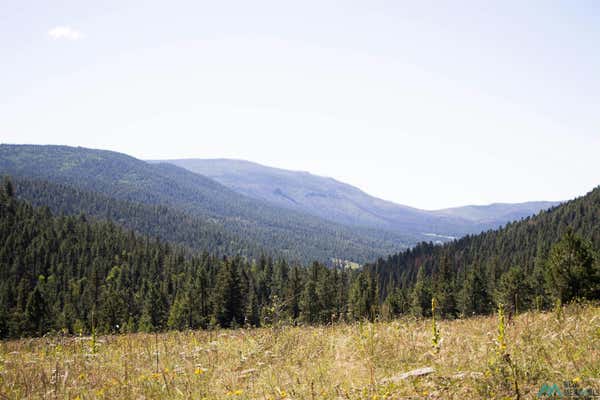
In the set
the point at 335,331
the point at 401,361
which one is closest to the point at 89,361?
the point at 335,331

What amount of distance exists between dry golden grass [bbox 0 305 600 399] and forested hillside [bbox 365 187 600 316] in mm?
1201

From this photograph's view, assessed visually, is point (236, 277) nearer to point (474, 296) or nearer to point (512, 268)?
point (474, 296)

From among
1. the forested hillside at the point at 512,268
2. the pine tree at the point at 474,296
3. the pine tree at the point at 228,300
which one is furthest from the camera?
the pine tree at the point at 474,296

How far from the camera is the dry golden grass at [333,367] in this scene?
5.94 meters

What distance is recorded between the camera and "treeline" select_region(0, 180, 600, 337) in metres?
65.1

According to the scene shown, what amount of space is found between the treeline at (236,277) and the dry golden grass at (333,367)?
1333 inches

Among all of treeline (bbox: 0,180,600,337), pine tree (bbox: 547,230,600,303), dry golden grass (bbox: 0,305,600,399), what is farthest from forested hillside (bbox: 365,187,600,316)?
dry golden grass (bbox: 0,305,600,399)

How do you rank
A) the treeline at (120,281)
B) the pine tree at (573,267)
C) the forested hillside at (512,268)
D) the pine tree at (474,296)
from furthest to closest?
the pine tree at (474,296)
the treeline at (120,281)
the forested hillside at (512,268)
the pine tree at (573,267)

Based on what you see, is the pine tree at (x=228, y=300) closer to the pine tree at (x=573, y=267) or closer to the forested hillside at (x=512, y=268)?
the forested hillside at (x=512, y=268)

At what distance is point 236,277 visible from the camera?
227ft

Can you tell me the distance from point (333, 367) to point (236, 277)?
63048 mm

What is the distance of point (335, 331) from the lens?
1198 cm

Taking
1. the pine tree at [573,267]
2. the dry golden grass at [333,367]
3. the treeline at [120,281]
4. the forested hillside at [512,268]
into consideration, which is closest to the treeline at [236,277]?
the pine tree at [573,267]

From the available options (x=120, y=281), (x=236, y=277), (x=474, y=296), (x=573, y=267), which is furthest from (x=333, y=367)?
(x=120, y=281)
